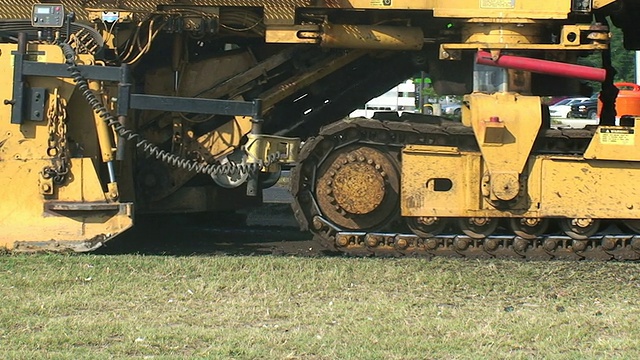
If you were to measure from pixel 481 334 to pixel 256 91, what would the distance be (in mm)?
4185

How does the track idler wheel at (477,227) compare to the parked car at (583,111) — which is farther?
the parked car at (583,111)

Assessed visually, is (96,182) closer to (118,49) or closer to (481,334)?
(118,49)

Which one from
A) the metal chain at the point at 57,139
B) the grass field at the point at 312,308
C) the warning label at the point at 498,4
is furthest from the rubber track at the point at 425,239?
the metal chain at the point at 57,139

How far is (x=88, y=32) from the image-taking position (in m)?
8.95

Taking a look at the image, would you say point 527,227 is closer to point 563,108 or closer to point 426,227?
point 426,227

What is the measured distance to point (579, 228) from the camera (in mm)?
8945

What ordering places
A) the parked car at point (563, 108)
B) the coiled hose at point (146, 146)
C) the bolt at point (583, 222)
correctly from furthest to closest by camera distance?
the parked car at point (563, 108) → the bolt at point (583, 222) → the coiled hose at point (146, 146)

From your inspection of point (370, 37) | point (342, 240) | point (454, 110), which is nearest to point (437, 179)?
point (342, 240)

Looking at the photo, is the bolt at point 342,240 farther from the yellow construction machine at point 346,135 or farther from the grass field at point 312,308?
the grass field at point 312,308

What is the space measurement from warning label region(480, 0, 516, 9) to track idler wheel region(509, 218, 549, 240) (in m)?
1.87

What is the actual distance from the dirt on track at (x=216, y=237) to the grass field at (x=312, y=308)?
0.78m

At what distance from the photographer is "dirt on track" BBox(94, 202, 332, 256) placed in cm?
943

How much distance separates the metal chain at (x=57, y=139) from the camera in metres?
8.81

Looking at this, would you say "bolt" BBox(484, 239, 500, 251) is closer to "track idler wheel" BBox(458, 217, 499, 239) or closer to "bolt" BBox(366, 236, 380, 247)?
"track idler wheel" BBox(458, 217, 499, 239)
